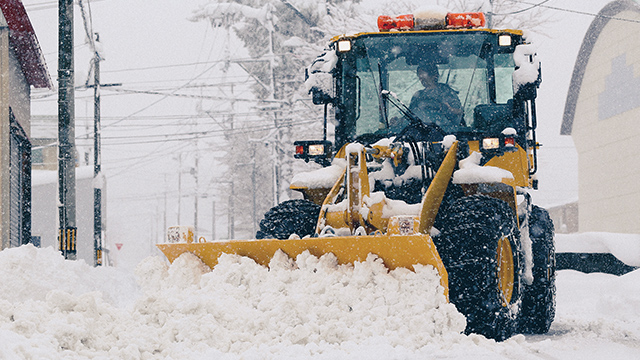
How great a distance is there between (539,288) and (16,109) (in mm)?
12546

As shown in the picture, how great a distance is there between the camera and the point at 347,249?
5.75 meters

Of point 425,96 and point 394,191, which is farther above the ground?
point 425,96

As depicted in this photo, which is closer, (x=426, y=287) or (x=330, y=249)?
(x=426, y=287)

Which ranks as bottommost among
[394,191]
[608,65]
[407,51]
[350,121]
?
[394,191]

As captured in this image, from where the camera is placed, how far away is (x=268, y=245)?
6.18 meters

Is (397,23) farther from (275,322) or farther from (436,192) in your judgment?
(275,322)

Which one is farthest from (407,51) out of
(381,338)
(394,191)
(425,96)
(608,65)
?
(608,65)

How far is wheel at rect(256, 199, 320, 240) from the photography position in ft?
22.9

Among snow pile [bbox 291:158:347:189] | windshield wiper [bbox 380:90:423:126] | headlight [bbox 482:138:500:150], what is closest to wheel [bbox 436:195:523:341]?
headlight [bbox 482:138:500:150]

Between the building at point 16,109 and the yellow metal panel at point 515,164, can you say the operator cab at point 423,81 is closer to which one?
the yellow metal panel at point 515,164

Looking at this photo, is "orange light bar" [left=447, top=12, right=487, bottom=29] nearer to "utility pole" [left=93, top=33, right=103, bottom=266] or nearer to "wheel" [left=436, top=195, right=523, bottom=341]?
"wheel" [left=436, top=195, right=523, bottom=341]

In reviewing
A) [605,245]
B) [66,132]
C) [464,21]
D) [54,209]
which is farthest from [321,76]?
[54,209]

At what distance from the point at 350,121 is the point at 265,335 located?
10.1 ft

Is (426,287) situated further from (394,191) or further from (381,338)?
(394,191)
